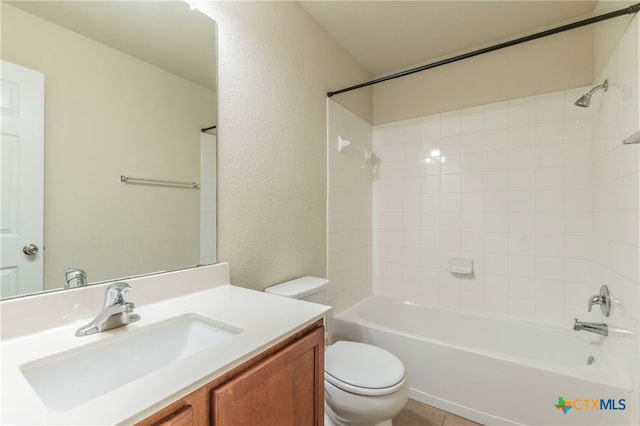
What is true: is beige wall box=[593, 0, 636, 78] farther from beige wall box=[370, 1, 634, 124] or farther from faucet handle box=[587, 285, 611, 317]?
faucet handle box=[587, 285, 611, 317]

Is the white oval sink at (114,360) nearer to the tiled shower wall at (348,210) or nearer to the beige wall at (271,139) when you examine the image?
the beige wall at (271,139)

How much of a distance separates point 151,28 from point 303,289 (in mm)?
1338

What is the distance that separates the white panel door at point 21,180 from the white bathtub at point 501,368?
1728mm

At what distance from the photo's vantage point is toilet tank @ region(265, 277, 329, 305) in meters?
1.45

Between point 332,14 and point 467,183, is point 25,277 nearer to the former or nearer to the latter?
point 332,14

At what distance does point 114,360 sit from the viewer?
0.76 m

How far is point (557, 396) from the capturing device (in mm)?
1406

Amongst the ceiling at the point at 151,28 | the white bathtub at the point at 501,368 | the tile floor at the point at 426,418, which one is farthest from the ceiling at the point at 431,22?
the tile floor at the point at 426,418

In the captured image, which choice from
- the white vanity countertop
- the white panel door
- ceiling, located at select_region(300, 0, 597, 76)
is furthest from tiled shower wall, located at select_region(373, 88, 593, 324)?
the white panel door

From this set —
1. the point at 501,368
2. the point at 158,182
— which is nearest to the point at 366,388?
the point at 501,368

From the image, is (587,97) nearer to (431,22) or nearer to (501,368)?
(431,22)

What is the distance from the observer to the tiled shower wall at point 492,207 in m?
1.93

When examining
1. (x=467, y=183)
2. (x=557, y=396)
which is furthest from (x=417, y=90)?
(x=557, y=396)

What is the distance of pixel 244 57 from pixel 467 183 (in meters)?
1.88
